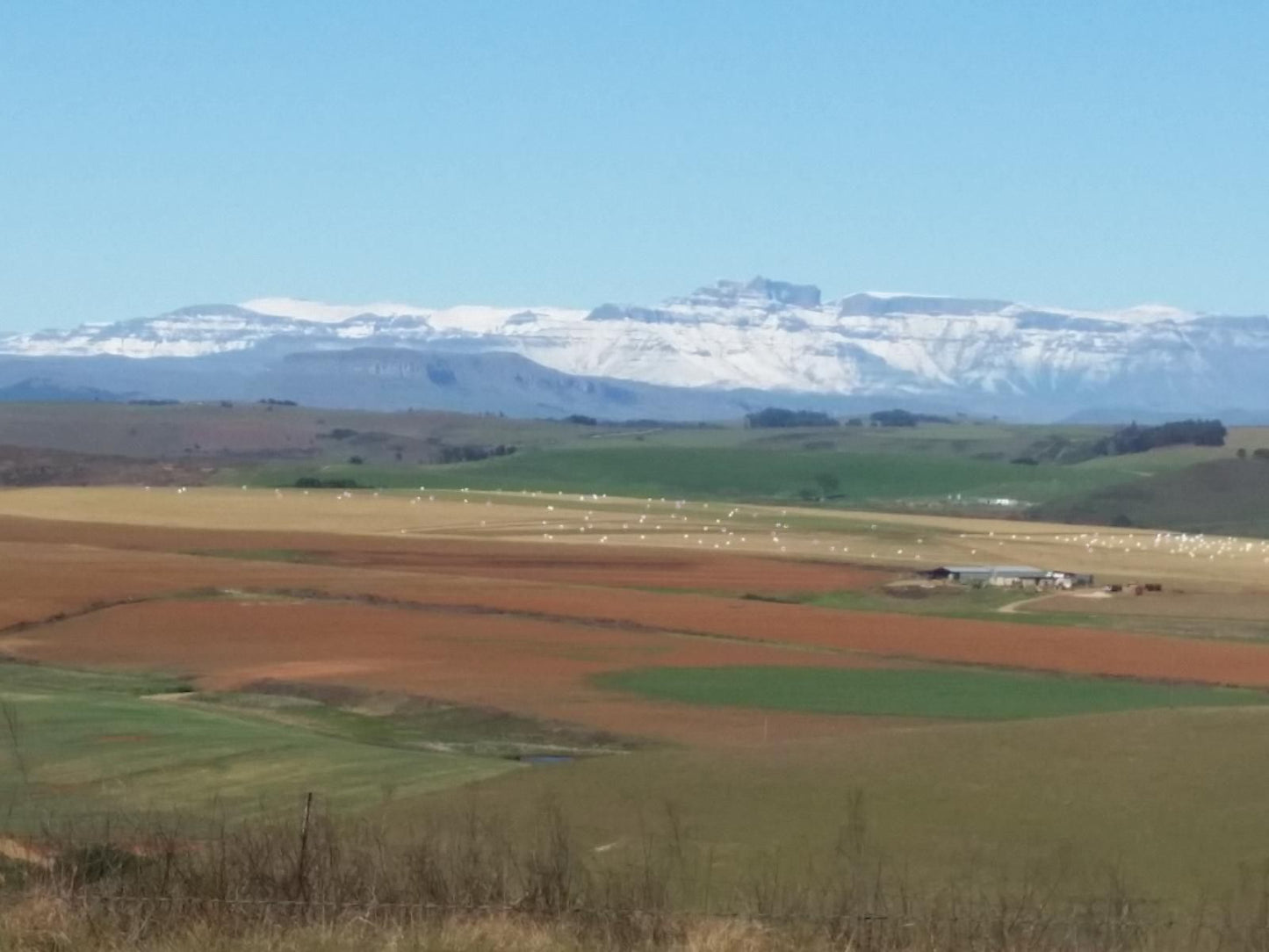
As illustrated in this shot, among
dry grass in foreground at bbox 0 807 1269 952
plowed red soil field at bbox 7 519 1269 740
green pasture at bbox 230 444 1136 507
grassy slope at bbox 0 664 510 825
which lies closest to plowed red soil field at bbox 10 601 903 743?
plowed red soil field at bbox 7 519 1269 740

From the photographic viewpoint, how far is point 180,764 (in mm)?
Answer: 31703

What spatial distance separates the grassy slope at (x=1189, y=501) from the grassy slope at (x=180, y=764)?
338ft

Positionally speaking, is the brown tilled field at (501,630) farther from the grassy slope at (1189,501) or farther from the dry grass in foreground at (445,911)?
the grassy slope at (1189,501)

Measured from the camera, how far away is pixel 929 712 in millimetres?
41031

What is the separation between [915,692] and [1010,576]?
3878 centimetres

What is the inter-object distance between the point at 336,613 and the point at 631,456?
126m

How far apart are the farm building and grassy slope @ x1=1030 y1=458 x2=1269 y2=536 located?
163 ft

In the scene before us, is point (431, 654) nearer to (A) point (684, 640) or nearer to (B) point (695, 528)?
(A) point (684, 640)

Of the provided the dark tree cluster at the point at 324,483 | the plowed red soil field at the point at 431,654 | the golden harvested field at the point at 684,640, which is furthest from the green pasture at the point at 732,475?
the plowed red soil field at the point at 431,654

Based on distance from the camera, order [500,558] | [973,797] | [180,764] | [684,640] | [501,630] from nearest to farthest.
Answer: [973,797], [180,764], [684,640], [501,630], [500,558]

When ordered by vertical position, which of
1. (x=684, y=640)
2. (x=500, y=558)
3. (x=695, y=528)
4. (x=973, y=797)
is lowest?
(x=684, y=640)

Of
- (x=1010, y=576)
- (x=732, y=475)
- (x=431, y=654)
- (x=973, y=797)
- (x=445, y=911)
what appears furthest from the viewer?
(x=732, y=475)

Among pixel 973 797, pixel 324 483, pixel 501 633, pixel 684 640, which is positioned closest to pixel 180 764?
pixel 973 797

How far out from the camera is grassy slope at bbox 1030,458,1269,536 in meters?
135
